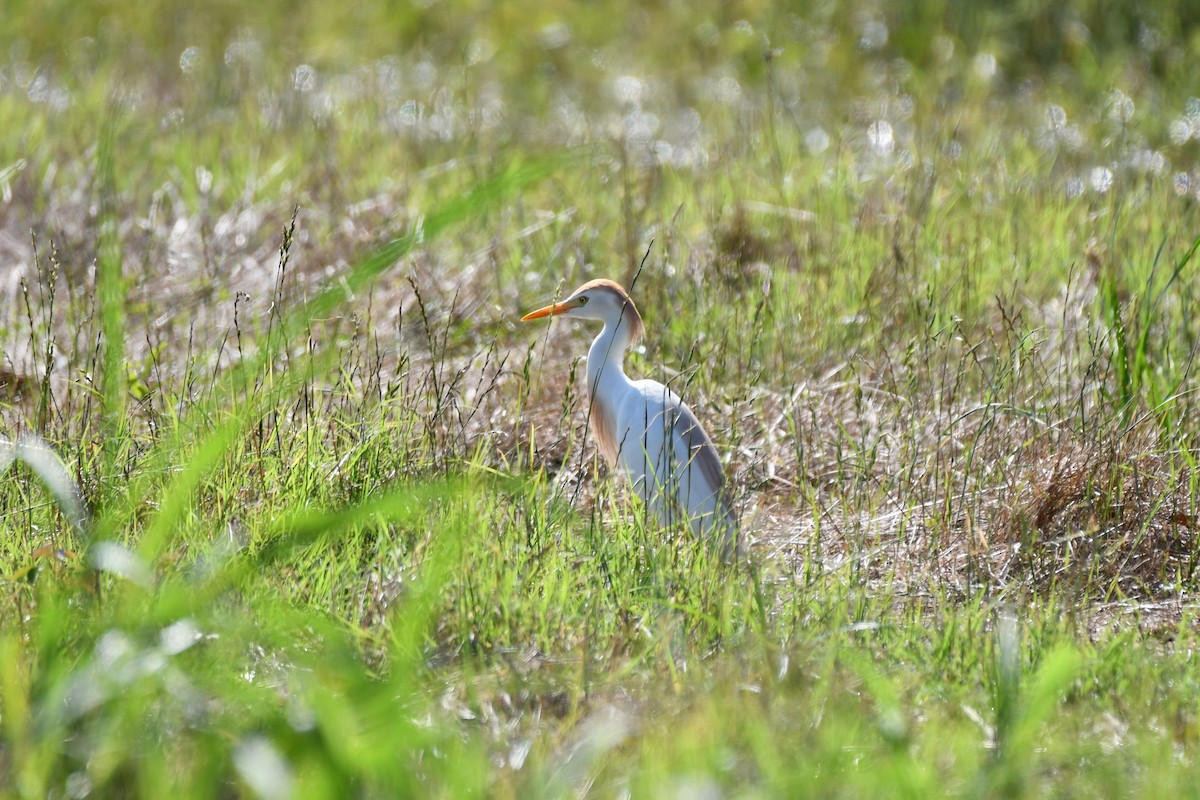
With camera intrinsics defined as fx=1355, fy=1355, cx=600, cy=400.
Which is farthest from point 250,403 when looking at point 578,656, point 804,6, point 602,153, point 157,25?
point 804,6

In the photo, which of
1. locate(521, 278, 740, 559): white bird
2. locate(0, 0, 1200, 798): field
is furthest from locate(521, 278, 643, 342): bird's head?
locate(0, 0, 1200, 798): field

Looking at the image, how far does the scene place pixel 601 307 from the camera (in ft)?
11.3

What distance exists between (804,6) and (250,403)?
599 centimetres

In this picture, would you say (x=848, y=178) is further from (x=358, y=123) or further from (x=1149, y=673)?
(x=1149, y=673)

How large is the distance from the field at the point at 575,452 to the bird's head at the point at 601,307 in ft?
0.47

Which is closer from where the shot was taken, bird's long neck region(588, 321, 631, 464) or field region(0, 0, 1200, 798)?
field region(0, 0, 1200, 798)

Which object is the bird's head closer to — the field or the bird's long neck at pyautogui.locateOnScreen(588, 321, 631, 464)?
the bird's long neck at pyautogui.locateOnScreen(588, 321, 631, 464)

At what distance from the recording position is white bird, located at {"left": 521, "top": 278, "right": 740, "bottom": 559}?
120 inches

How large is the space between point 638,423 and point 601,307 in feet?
1.09

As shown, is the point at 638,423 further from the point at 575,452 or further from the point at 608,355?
the point at 575,452

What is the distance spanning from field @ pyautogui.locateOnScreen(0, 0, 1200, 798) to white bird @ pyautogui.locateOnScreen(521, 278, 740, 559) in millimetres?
85

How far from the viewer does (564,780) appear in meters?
1.77

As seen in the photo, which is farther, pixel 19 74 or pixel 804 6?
pixel 804 6

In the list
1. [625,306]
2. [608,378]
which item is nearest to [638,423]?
[608,378]
